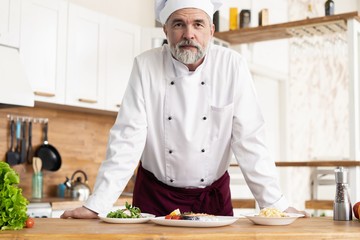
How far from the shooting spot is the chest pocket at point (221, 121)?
7.63 ft

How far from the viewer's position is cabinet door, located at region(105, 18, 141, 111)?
4.61 meters

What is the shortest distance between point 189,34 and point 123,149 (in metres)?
0.52

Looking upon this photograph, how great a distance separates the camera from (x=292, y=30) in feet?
16.3

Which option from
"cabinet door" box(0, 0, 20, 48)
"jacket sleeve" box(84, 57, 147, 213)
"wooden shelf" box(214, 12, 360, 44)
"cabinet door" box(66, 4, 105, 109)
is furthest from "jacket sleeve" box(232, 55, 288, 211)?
"wooden shelf" box(214, 12, 360, 44)

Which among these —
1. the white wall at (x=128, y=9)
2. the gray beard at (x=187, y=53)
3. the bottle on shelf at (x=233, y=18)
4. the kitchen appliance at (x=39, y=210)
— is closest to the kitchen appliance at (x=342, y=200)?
the gray beard at (x=187, y=53)

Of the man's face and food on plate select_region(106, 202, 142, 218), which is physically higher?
the man's face

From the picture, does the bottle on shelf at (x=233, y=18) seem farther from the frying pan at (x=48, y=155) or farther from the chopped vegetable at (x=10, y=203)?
the chopped vegetable at (x=10, y=203)

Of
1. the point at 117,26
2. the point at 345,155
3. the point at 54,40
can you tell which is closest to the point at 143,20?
the point at 117,26

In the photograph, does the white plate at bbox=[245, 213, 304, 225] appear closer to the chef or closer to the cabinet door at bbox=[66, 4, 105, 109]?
the chef

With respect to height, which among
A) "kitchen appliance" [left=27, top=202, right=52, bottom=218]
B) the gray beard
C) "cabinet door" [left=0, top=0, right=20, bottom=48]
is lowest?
"kitchen appliance" [left=27, top=202, right=52, bottom=218]

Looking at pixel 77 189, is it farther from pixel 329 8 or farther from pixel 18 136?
pixel 329 8

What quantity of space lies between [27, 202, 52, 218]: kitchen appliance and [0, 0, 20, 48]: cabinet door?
3.60 ft

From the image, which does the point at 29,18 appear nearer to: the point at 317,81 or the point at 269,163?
the point at 269,163

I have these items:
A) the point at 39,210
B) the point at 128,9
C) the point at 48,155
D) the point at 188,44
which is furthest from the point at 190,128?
the point at 128,9
